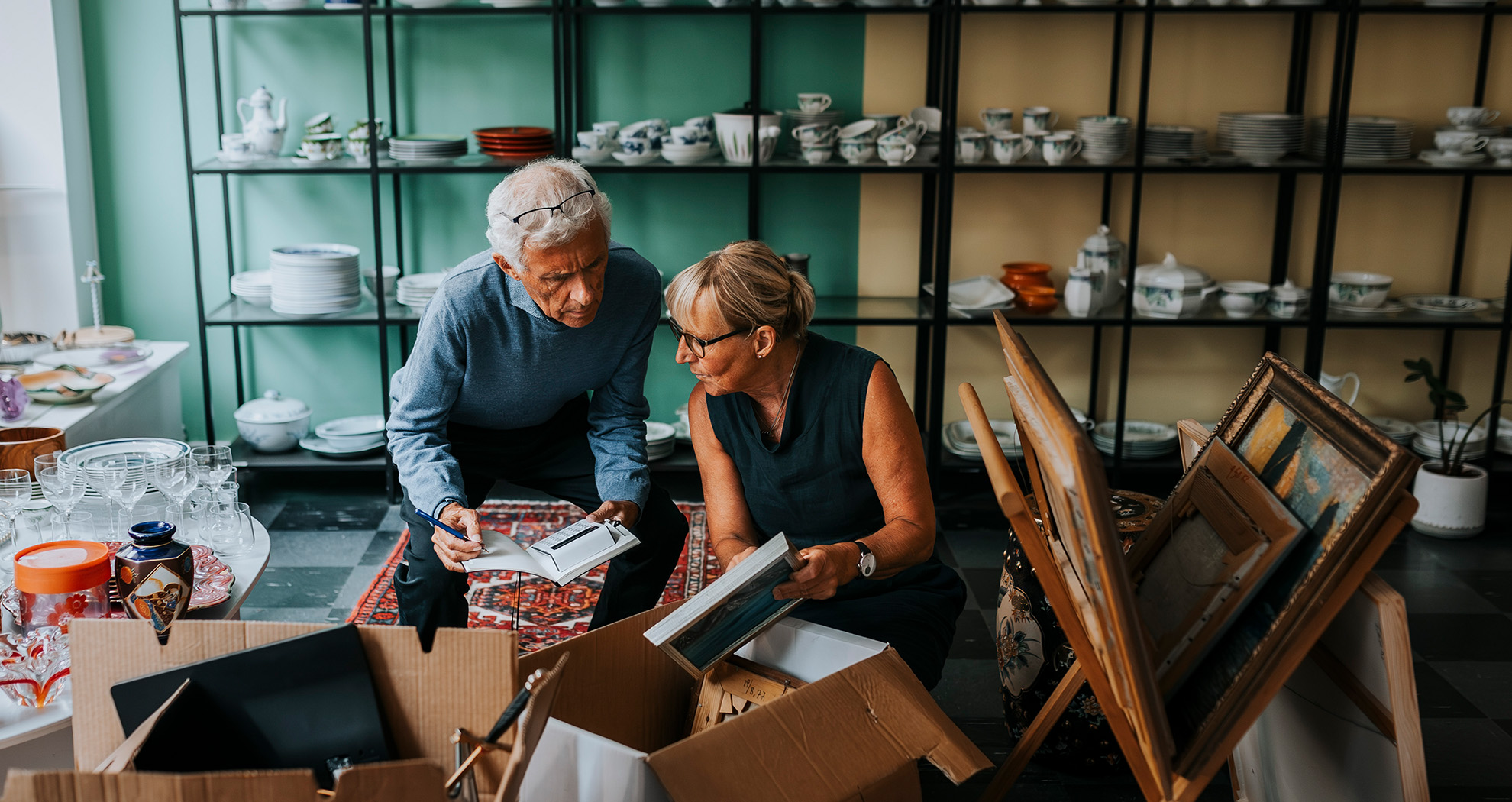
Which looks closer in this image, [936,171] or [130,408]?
[130,408]

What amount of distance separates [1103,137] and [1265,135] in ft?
1.72

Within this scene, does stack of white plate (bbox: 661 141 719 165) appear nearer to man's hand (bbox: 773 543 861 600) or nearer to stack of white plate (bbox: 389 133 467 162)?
stack of white plate (bbox: 389 133 467 162)

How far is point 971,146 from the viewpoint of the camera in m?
3.80

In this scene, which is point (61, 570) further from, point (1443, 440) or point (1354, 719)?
point (1443, 440)

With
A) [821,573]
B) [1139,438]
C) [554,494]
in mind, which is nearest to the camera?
[821,573]

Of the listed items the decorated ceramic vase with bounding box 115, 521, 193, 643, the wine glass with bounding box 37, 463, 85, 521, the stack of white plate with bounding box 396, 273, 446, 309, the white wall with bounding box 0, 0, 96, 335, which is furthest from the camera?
the stack of white plate with bounding box 396, 273, 446, 309

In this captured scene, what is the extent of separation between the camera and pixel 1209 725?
139cm

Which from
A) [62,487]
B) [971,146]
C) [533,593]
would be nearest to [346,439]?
[533,593]

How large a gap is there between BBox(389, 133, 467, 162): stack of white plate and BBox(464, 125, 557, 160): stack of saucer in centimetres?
8

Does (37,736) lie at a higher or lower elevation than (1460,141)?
lower

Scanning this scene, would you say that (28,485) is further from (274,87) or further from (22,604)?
(274,87)

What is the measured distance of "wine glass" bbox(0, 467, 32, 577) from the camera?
80.5 inches

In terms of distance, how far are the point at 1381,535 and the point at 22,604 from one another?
1.81 metres

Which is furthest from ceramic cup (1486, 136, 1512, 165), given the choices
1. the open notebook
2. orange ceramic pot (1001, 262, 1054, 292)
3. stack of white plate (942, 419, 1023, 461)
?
the open notebook
